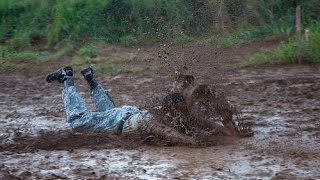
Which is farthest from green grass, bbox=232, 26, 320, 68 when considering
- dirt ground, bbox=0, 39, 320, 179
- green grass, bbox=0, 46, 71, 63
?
green grass, bbox=0, 46, 71, 63

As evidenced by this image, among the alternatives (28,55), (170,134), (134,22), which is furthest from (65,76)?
(134,22)

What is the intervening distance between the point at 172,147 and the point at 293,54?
674 cm

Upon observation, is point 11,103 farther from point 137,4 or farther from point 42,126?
point 137,4

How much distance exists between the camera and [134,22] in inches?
634

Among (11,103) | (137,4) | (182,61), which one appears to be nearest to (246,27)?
(137,4)

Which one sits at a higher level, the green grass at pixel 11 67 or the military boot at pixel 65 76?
the green grass at pixel 11 67

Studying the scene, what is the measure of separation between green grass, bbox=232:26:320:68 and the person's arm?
6244 mm

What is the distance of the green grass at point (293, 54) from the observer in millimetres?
12055

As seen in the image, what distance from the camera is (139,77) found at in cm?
1186

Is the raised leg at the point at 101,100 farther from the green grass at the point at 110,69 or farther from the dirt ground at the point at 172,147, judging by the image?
the green grass at the point at 110,69

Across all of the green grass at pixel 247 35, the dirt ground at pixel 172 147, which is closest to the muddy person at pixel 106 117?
the dirt ground at pixel 172 147

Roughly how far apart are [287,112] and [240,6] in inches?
325

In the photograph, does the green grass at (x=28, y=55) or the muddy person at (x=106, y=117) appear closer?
the muddy person at (x=106, y=117)

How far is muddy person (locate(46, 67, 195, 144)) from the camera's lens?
6242 millimetres
